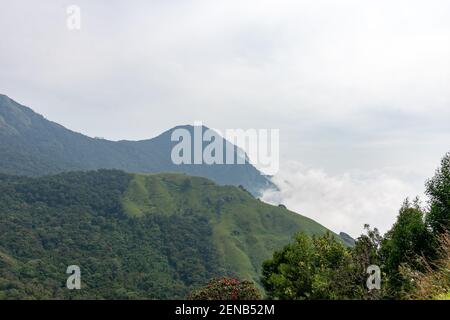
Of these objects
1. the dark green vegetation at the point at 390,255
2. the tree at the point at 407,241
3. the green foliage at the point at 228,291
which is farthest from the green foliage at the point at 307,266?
the green foliage at the point at 228,291

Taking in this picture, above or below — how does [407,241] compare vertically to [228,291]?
above

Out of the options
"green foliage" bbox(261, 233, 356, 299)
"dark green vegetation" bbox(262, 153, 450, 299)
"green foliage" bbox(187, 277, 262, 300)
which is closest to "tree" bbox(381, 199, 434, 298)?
"dark green vegetation" bbox(262, 153, 450, 299)

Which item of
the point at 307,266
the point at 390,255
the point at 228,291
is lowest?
the point at 228,291

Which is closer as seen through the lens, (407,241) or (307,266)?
(407,241)

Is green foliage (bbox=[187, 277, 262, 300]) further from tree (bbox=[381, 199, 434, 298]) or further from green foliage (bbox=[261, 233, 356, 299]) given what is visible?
tree (bbox=[381, 199, 434, 298])

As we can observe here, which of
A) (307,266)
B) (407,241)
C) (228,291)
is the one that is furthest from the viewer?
(307,266)

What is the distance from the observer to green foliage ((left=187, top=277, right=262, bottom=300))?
26109mm

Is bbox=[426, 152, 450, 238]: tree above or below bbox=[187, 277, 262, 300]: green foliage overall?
above

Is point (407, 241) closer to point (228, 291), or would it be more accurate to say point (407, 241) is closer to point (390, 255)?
point (390, 255)

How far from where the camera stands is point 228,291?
2673 cm

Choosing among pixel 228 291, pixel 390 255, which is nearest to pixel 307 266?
pixel 390 255

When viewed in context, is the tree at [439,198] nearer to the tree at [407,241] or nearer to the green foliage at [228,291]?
the tree at [407,241]
